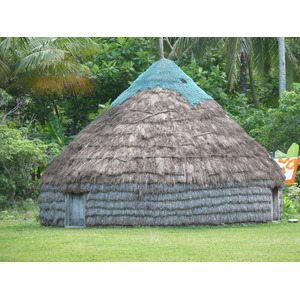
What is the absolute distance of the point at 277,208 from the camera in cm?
1467

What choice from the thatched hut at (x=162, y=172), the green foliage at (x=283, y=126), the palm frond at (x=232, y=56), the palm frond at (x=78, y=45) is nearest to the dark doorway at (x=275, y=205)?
the thatched hut at (x=162, y=172)

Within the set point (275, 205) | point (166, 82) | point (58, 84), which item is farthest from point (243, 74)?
point (275, 205)

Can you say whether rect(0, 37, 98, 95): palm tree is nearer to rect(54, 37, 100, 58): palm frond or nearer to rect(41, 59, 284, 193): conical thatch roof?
rect(54, 37, 100, 58): palm frond

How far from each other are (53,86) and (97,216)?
7.97m

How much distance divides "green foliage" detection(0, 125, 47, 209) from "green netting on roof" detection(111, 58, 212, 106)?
178 inches

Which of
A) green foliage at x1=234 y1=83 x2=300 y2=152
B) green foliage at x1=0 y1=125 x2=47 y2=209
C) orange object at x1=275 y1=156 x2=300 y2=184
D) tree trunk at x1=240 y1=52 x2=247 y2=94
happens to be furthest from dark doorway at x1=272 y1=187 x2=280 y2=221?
tree trunk at x1=240 y1=52 x2=247 y2=94

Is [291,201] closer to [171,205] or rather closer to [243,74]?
[171,205]

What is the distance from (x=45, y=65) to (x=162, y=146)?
7189 mm

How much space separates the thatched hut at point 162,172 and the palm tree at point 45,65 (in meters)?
5.19

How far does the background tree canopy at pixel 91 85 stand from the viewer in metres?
19.0

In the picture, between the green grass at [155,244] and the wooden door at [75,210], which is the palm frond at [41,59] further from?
the green grass at [155,244]

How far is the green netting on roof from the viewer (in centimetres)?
1482

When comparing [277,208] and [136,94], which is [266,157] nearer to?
[277,208]

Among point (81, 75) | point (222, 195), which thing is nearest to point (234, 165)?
point (222, 195)
